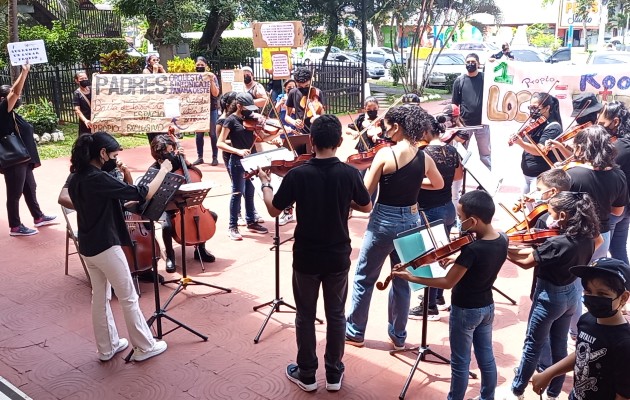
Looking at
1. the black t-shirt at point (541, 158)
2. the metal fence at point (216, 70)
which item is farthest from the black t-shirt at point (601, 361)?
the metal fence at point (216, 70)

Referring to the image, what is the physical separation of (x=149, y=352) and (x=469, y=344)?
2.47 meters

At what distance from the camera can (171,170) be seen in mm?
6262

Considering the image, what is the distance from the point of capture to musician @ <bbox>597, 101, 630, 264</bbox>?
531 cm

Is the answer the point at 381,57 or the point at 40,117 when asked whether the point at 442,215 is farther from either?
the point at 381,57

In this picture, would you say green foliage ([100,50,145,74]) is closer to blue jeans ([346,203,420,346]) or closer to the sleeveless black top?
blue jeans ([346,203,420,346])

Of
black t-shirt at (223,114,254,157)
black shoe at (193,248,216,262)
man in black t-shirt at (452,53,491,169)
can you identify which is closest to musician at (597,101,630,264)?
man in black t-shirt at (452,53,491,169)

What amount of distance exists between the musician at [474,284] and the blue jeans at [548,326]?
0.95 ft

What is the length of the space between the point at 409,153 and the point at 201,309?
255 centimetres

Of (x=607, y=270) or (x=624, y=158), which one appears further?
(x=624, y=158)

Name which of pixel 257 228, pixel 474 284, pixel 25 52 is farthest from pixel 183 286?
pixel 25 52

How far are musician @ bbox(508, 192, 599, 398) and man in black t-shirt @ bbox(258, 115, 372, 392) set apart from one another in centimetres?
109

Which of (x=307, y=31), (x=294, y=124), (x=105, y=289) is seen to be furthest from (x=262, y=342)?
(x=307, y=31)

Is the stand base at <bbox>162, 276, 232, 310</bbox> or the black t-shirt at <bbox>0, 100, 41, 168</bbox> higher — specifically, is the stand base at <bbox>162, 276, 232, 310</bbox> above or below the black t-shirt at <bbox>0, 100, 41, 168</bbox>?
below

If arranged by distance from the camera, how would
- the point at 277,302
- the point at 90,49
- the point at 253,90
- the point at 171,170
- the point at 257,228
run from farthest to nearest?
the point at 90,49, the point at 253,90, the point at 257,228, the point at 171,170, the point at 277,302
